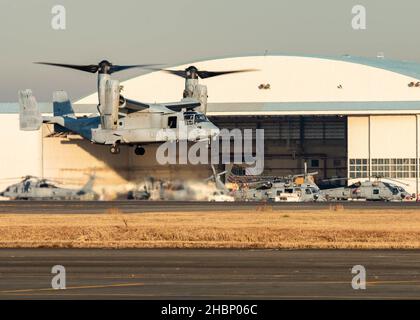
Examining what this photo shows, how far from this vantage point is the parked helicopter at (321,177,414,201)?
288 ft

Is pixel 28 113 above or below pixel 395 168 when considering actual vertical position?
above

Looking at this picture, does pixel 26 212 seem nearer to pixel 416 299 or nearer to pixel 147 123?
pixel 147 123

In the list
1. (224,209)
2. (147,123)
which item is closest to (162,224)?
(224,209)

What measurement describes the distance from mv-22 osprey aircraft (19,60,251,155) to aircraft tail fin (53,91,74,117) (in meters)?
6.13

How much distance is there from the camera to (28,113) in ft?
281

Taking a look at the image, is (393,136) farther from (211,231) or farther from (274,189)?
(211,231)

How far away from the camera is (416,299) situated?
24.8 m

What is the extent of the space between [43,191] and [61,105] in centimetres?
707

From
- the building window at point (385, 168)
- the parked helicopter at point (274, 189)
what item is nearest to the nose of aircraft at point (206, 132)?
the parked helicopter at point (274, 189)

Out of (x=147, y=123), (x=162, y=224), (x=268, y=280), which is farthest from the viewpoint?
(x=147, y=123)

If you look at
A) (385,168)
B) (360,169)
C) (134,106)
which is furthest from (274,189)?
(134,106)

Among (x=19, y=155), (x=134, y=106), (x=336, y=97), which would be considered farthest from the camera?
(x=336, y=97)

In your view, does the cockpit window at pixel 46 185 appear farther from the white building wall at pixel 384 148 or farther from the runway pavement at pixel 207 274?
the runway pavement at pixel 207 274
